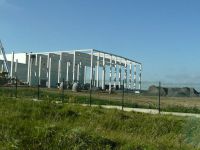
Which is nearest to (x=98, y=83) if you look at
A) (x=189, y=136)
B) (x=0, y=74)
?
(x=0, y=74)

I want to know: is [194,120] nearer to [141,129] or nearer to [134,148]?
[141,129]

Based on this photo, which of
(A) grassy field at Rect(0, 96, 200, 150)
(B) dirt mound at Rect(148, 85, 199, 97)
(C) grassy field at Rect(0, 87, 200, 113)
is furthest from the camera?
(B) dirt mound at Rect(148, 85, 199, 97)

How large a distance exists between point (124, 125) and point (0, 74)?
53186 mm

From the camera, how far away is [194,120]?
48.5ft

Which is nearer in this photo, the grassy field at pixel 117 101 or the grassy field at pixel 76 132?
the grassy field at pixel 76 132

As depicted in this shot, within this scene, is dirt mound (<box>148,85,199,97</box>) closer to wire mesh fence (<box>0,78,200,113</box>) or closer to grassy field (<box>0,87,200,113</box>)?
wire mesh fence (<box>0,78,200,113</box>)

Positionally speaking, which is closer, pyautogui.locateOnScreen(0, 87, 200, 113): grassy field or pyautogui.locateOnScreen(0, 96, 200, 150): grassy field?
pyautogui.locateOnScreen(0, 96, 200, 150): grassy field

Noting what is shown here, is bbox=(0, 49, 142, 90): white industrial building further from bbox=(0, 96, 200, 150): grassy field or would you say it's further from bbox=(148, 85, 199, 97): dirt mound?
bbox=(0, 96, 200, 150): grassy field

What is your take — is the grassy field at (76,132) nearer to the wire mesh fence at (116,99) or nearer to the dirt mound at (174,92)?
the wire mesh fence at (116,99)

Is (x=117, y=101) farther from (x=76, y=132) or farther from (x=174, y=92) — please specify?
(x=174, y=92)

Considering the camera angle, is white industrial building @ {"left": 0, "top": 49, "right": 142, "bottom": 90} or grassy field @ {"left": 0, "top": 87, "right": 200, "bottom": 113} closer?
grassy field @ {"left": 0, "top": 87, "right": 200, "bottom": 113}

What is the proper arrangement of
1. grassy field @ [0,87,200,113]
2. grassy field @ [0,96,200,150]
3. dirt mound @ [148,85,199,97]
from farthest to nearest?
1. dirt mound @ [148,85,199,97]
2. grassy field @ [0,87,200,113]
3. grassy field @ [0,96,200,150]

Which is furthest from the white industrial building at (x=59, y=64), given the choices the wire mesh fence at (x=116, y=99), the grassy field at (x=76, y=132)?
the grassy field at (x=76, y=132)

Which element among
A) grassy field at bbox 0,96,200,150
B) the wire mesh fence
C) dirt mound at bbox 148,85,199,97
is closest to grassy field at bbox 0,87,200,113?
the wire mesh fence
